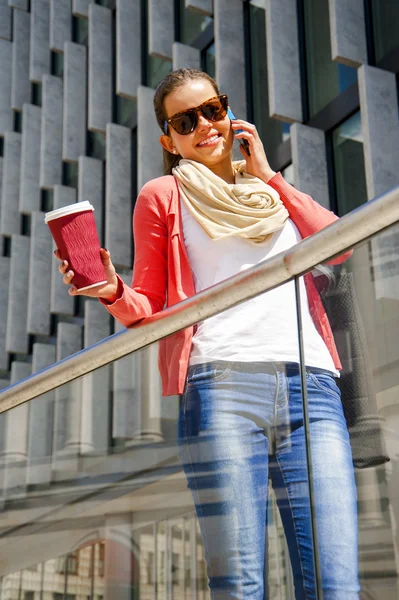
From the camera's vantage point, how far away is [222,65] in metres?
11.5

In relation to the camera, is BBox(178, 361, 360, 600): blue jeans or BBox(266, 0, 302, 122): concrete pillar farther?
BBox(266, 0, 302, 122): concrete pillar

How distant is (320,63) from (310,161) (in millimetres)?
1323

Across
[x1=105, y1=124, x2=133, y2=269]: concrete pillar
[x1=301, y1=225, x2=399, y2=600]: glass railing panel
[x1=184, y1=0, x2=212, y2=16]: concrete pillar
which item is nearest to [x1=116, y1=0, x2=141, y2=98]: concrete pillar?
[x1=105, y1=124, x2=133, y2=269]: concrete pillar

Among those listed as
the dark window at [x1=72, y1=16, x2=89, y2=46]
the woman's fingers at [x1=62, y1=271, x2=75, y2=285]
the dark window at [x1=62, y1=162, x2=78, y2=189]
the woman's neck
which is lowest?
the woman's fingers at [x1=62, y1=271, x2=75, y2=285]

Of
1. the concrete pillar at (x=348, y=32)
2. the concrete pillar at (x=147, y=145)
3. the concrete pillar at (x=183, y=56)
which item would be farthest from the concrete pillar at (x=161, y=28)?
the concrete pillar at (x=348, y=32)

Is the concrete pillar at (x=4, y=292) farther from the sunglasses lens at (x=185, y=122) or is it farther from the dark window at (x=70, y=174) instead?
the sunglasses lens at (x=185, y=122)

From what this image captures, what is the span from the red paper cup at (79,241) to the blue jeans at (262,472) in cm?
36

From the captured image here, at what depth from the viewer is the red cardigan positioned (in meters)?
2.52

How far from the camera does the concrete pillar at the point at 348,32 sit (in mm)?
9133

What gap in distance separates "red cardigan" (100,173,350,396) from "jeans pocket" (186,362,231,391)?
94mm

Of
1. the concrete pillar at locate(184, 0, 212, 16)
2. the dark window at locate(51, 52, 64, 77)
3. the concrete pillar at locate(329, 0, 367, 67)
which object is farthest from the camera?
the dark window at locate(51, 52, 64, 77)

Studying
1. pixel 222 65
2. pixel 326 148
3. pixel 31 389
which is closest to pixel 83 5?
pixel 222 65

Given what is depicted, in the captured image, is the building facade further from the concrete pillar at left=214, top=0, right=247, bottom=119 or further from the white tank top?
the white tank top

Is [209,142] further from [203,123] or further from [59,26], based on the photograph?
[59,26]
